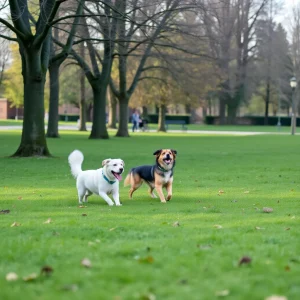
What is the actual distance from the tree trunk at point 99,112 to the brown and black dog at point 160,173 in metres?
28.2

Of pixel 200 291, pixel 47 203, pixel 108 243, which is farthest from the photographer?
pixel 47 203

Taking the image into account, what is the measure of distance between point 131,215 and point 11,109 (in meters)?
104

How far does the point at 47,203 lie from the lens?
11.8 meters

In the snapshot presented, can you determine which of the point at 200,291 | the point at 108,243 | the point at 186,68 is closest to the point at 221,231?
the point at 108,243

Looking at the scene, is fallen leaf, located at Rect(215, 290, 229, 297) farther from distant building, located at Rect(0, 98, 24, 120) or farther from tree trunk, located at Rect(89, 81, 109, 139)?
distant building, located at Rect(0, 98, 24, 120)

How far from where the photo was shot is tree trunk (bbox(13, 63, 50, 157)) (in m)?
23.9

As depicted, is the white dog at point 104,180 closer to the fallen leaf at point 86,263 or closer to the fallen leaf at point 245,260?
the fallen leaf at point 86,263

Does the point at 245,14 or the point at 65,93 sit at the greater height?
the point at 245,14

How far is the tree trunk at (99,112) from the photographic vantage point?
4059 centimetres

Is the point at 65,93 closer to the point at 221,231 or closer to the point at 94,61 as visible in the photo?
the point at 94,61

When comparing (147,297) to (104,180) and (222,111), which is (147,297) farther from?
(222,111)

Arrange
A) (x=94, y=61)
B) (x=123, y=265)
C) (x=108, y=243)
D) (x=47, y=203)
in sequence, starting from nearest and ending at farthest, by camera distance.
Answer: (x=123, y=265) → (x=108, y=243) → (x=47, y=203) → (x=94, y=61)

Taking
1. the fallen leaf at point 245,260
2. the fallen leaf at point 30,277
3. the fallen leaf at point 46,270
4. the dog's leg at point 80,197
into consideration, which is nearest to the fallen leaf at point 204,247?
the fallen leaf at point 245,260

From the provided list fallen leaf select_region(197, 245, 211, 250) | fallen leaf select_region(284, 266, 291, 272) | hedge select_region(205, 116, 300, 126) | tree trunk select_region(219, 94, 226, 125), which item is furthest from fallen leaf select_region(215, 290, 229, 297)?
hedge select_region(205, 116, 300, 126)
